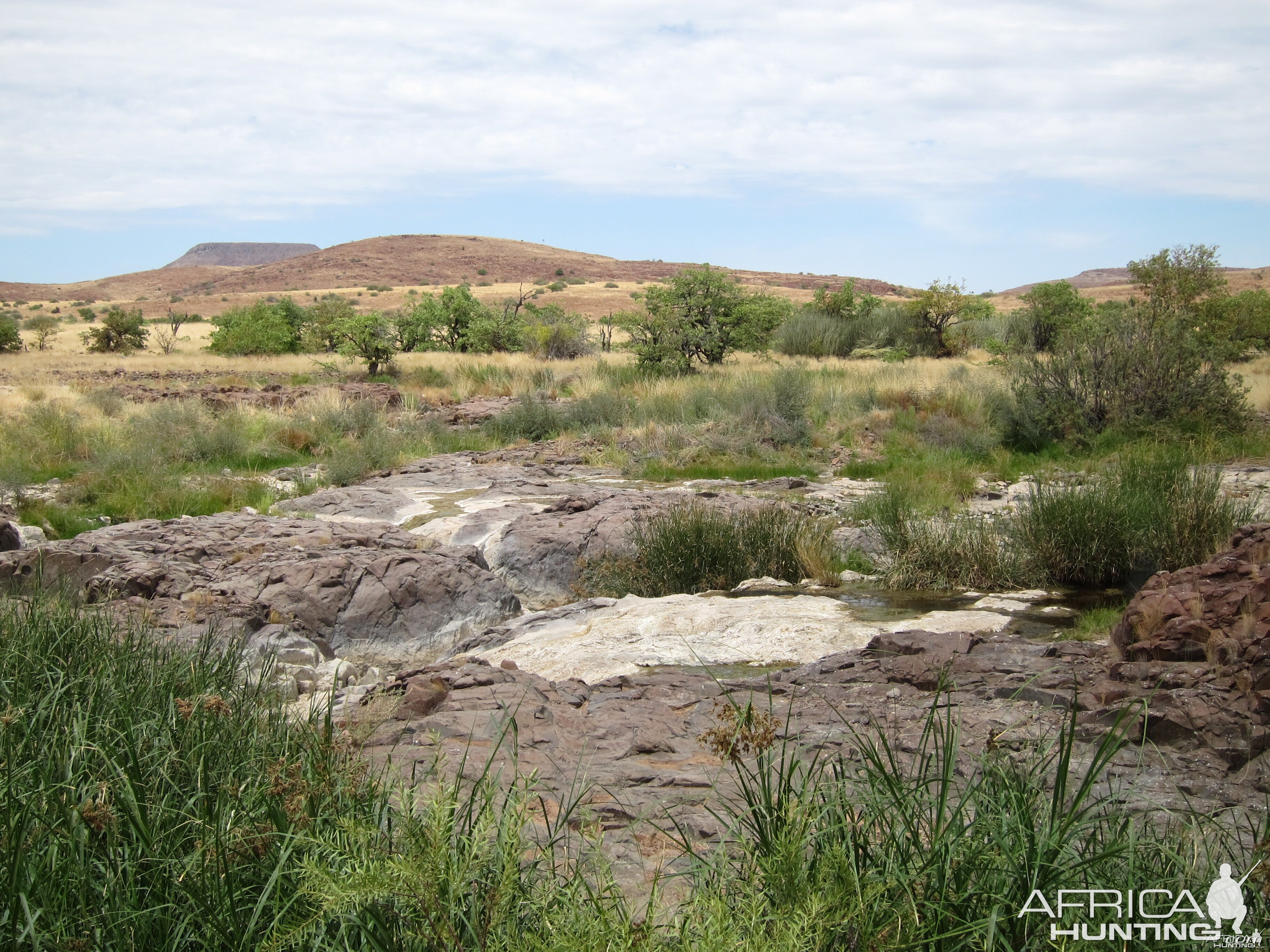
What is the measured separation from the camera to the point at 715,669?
5.86m

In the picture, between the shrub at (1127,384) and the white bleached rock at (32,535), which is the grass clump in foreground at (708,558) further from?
the shrub at (1127,384)

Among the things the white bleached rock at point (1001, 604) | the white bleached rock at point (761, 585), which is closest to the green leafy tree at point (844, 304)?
the white bleached rock at point (761, 585)

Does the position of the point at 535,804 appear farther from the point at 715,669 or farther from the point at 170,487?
the point at 170,487

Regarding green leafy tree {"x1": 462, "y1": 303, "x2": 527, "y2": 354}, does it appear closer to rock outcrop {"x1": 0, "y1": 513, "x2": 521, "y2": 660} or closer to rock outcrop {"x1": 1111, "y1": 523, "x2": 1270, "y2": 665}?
rock outcrop {"x1": 0, "y1": 513, "x2": 521, "y2": 660}

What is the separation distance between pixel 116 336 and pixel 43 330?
472 cm

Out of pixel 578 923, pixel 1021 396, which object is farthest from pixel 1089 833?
pixel 1021 396

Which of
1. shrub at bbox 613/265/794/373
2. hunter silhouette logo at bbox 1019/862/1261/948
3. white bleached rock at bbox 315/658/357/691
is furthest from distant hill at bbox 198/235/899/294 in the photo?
hunter silhouette logo at bbox 1019/862/1261/948

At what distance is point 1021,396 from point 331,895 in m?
15.5

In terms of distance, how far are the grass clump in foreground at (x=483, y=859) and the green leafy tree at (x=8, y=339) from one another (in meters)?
38.5

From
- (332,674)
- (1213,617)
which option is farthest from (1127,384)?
(332,674)

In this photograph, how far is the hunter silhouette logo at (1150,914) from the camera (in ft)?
6.42

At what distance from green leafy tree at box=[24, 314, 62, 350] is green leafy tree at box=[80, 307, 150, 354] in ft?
5.27

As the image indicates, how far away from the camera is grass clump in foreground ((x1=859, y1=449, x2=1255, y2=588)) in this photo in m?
7.94

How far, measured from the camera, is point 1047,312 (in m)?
28.4
